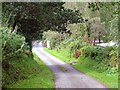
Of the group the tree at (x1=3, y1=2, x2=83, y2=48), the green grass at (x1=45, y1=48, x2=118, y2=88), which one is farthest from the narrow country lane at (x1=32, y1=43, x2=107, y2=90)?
the tree at (x1=3, y1=2, x2=83, y2=48)

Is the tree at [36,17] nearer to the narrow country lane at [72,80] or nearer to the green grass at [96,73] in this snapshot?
the green grass at [96,73]

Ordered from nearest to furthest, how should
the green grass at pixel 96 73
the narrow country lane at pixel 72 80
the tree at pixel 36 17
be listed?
the narrow country lane at pixel 72 80 < the green grass at pixel 96 73 < the tree at pixel 36 17

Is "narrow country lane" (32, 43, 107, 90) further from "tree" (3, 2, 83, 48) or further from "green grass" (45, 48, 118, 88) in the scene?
"tree" (3, 2, 83, 48)

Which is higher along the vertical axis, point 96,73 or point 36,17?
point 36,17

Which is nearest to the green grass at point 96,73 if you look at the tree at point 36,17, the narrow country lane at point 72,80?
the narrow country lane at point 72,80

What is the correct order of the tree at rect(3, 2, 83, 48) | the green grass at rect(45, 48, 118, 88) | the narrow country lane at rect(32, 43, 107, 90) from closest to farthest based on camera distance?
the narrow country lane at rect(32, 43, 107, 90) → the green grass at rect(45, 48, 118, 88) → the tree at rect(3, 2, 83, 48)

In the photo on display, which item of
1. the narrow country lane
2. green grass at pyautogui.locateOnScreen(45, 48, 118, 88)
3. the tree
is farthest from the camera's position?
the tree

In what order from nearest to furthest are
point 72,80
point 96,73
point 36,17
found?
point 72,80
point 96,73
point 36,17

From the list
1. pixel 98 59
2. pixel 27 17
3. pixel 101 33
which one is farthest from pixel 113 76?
pixel 101 33

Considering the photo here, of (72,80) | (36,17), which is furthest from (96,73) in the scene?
(36,17)

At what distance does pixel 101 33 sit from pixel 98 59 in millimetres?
16268

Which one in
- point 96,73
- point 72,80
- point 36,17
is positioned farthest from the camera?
point 36,17

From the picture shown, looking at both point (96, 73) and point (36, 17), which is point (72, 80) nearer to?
point (96, 73)

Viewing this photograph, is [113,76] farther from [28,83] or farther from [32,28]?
[32,28]
